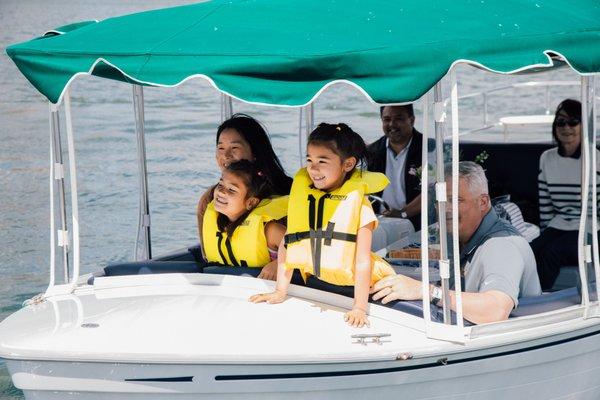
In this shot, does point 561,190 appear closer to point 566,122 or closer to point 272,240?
point 566,122

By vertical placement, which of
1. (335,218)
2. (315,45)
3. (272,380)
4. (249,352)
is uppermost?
(315,45)

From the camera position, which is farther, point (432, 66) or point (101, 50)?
point (101, 50)

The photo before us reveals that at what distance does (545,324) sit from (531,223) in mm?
2416

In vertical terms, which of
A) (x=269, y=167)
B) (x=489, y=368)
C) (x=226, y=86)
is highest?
Result: (x=226, y=86)

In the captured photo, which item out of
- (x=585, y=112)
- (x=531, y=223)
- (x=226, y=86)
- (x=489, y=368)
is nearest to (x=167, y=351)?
(x=226, y=86)

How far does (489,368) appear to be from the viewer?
14.7 ft

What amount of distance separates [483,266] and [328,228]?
2.21 ft

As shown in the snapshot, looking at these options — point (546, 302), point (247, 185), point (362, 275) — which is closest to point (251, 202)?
point (247, 185)

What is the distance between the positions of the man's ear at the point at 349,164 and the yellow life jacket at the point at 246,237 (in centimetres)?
47

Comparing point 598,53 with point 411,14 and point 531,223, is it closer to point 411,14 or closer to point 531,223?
point 411,14

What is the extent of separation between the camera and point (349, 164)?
14.7ft

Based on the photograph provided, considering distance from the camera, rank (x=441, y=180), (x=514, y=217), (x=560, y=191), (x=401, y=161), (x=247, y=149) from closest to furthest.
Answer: (x=441, y=180) → (x=247, y=149) → (x=514, y=217) → (x=560, y=191) → (x=401, y=161)

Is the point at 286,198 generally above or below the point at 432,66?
below

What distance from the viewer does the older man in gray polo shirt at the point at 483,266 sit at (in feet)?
14.7
